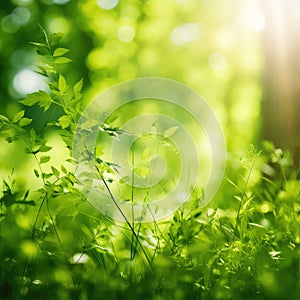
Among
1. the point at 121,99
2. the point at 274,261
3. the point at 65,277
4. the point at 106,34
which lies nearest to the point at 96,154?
the point at 65,277

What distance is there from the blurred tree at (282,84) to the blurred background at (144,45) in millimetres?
4592

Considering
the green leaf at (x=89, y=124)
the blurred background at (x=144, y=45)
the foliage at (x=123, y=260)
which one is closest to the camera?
the foliage at (x=123, y=260)

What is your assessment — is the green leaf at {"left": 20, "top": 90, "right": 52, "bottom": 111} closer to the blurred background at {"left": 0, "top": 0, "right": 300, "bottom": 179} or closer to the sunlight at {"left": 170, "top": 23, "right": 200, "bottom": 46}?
the blurred background at {"left": 0, "top": 0, "right": 300, "bottom": 179}

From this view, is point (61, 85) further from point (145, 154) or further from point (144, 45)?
point (144, 45)

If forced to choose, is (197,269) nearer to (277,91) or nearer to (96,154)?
(96,154)

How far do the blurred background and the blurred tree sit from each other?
4.59m

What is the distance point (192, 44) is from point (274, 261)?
38.4 feet

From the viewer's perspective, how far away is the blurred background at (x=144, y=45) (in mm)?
11766

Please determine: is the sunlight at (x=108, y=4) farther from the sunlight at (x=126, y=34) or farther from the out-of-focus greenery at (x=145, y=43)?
the sunlight at (x=126, y=34)

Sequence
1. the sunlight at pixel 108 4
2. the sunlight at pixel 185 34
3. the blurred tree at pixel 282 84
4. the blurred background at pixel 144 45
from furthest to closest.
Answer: the sunlight at pixel 185 34 → the sunlight at pixel 108 4 → the blurred background at pixel 144 45 → the blurred tree at pixel 282 84

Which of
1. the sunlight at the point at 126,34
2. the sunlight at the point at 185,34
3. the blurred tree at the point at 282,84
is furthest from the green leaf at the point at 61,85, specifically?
the sunlight at the point at 185,34

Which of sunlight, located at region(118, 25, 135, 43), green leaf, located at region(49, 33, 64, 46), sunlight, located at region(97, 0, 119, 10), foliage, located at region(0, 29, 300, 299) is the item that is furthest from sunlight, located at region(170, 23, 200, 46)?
green leaf, located at region(49, 33, 64, 46)

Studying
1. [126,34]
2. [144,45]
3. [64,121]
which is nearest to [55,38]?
[64,121]

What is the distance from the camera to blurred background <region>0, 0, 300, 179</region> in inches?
463
